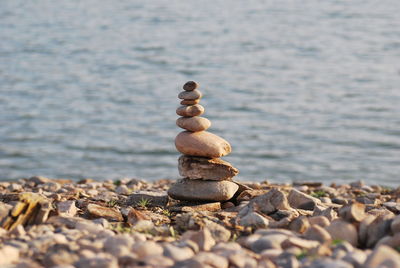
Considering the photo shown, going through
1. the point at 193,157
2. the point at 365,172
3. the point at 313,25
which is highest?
the point at 313,25

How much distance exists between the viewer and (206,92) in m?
15.5

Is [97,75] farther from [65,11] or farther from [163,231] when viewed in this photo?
[163,231]

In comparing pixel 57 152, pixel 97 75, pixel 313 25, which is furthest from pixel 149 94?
pixel 313 25

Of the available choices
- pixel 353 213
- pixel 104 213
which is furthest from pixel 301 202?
pixel 104 213

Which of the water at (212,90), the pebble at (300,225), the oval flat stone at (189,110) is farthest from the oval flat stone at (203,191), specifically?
the water at (212,90)

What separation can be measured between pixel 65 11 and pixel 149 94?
40.1 feet

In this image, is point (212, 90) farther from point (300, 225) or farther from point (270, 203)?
point (300, 225)

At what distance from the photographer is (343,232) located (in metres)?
4.30

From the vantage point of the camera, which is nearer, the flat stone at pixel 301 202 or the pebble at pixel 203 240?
the pebble at pixel 203 240

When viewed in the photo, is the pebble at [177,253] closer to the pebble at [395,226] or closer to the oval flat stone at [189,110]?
the pebble at [395,226]

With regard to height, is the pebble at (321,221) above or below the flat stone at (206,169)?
below

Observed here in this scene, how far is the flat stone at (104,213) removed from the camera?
5160 mm

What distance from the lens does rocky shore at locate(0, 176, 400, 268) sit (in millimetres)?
3574

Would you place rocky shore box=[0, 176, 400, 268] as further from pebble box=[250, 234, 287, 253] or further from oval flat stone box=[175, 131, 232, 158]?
oval flat stone box=[175, 131, 232, 158]
